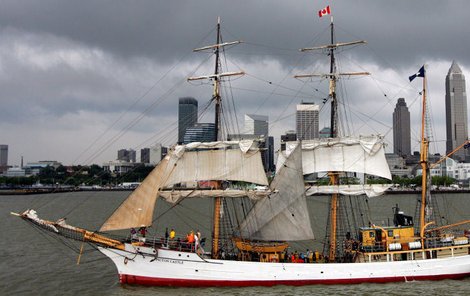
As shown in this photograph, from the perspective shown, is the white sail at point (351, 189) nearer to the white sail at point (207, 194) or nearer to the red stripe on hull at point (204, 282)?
the white sail at point (207, 194)

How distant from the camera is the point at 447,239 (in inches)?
1200

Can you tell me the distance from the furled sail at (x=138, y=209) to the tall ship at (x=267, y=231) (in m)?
0.06

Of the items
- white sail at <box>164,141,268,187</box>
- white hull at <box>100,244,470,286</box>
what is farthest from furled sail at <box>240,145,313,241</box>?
white hull at <box>100,244,470,286</box>

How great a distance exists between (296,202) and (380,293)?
860 centimetres

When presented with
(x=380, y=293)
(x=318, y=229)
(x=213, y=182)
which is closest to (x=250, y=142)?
(x=213, y=182)

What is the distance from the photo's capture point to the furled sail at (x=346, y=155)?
35.0m

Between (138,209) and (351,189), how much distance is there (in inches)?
650

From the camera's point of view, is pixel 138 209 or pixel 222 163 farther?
pixel 222 163

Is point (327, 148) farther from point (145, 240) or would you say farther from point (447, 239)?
point (145, 240)

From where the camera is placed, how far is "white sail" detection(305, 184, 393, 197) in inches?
1348

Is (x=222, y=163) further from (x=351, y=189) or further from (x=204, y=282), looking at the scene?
(x=351, y=189)

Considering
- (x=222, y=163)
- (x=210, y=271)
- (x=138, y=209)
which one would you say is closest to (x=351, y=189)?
(x=222, y=163)

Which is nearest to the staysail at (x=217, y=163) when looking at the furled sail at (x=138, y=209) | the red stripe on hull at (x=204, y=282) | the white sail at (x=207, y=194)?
the white sail at (x=207, y=194)

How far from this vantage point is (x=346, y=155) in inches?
1396
